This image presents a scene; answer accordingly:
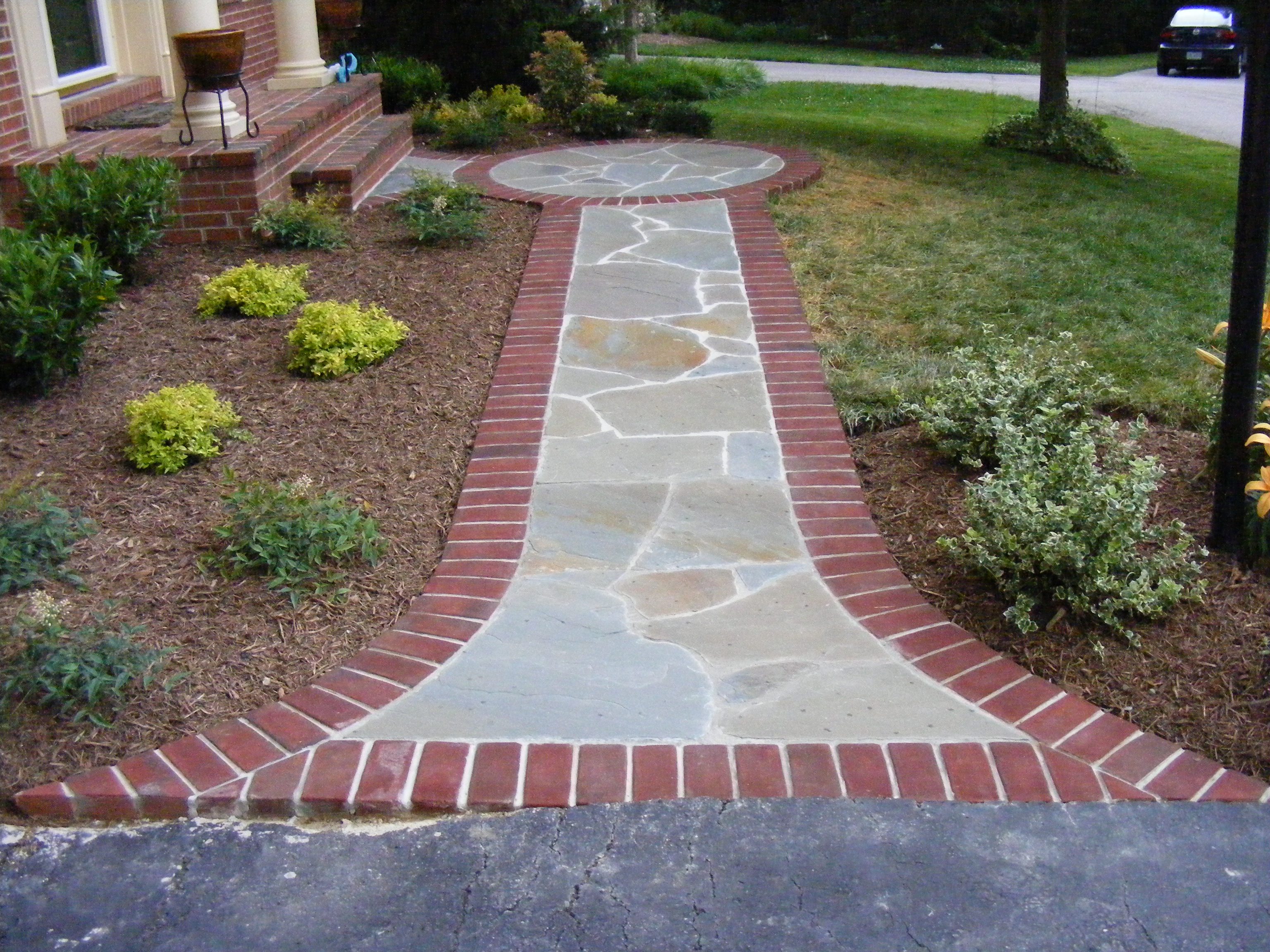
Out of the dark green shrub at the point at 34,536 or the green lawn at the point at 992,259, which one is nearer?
the dark green shrub at the point at 34,536

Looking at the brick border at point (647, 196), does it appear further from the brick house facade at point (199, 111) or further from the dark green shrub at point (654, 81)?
the dark green shrub at point (654, 81)

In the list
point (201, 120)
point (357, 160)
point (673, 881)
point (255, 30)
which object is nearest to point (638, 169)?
point (357, 160)

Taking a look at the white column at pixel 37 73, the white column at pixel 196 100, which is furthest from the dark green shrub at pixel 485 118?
the white column at pixel 37 73

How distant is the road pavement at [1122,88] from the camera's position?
16688 millimetres

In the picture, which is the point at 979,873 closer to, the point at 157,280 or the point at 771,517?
the point at 771,517

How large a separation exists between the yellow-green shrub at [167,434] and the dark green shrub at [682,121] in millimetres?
6997

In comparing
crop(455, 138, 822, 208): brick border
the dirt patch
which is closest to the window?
crop(455, 138, 822, 208): brick border

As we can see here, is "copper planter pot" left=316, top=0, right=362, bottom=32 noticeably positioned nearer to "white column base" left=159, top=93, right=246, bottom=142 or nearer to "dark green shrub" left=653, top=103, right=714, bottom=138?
"dark green shrub" left=653, top=103, right=714, bottom=138

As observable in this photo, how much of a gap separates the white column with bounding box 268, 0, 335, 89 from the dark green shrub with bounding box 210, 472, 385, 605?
619 centimetres

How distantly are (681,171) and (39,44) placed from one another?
4.34 m

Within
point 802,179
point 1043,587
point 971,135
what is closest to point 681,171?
point 802,179

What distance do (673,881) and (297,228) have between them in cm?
519

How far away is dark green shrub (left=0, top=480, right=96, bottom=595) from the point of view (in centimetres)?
372

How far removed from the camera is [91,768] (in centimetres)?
303
